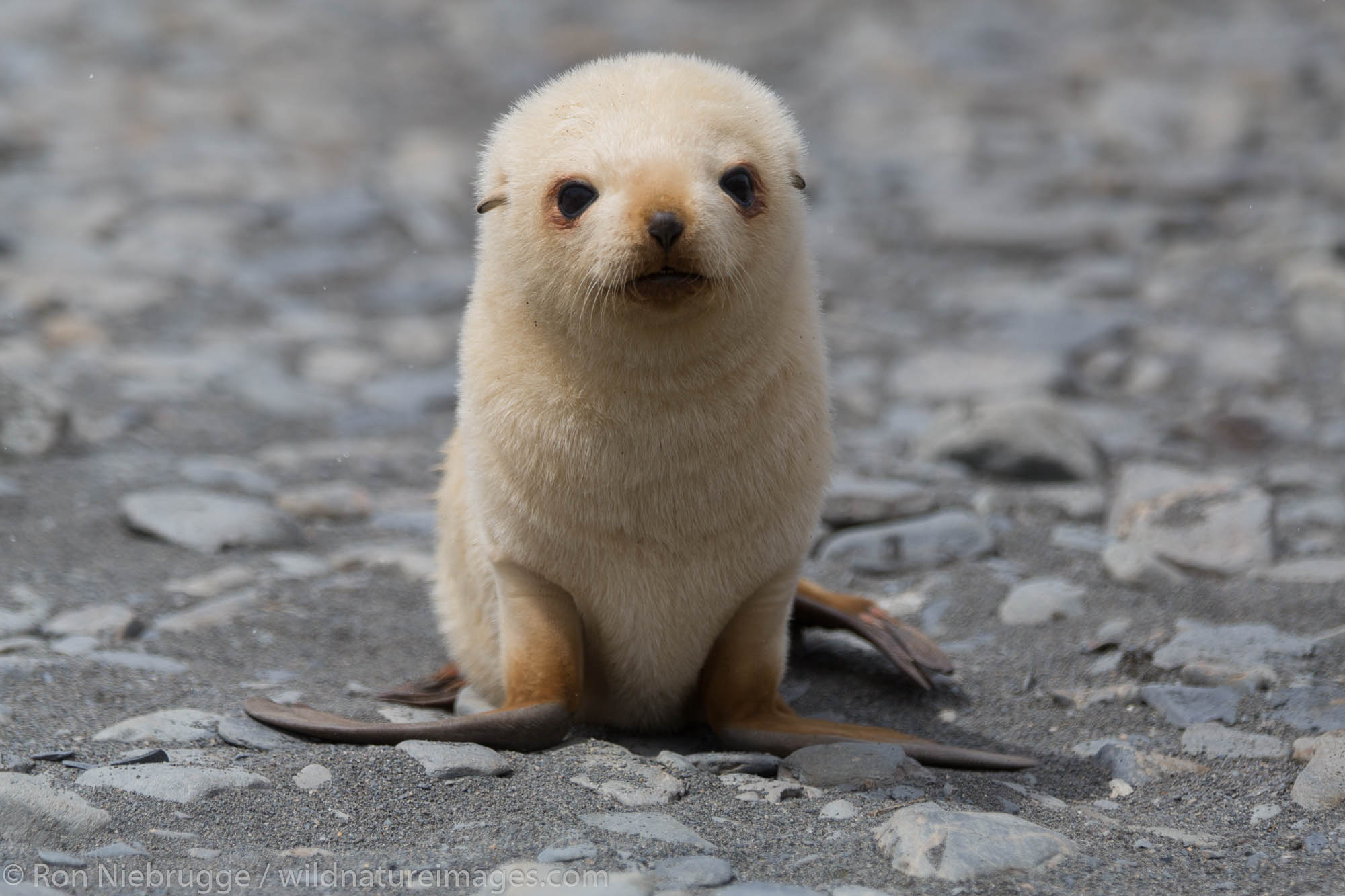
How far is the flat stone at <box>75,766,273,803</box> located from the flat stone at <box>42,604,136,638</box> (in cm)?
120

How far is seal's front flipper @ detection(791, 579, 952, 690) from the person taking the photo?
14.0 feet

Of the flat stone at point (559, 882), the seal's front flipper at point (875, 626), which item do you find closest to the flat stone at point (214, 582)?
the seal's front flipper at point (875, 626)

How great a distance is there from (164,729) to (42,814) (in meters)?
0.58

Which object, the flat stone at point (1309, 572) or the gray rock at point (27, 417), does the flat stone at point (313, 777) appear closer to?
the gray rock at point (27, 417)

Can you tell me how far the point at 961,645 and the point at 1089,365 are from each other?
3.56 metres

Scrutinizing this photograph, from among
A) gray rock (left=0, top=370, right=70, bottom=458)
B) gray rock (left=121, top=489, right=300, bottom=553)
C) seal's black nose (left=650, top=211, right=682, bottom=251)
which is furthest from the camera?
gray rock (left=0, top=370, right=70, bottom=458)

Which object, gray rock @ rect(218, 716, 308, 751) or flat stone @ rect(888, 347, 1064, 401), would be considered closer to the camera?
gray rock @ rect(218, 716, 308, 751)

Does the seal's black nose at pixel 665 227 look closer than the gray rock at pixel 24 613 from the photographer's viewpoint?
Yes

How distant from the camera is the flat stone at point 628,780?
3.33m

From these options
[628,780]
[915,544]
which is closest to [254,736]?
[628,780]

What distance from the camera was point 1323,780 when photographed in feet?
11.3

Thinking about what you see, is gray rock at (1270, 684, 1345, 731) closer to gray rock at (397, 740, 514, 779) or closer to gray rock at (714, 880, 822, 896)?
gray rock at (714, 880, 822, 896)

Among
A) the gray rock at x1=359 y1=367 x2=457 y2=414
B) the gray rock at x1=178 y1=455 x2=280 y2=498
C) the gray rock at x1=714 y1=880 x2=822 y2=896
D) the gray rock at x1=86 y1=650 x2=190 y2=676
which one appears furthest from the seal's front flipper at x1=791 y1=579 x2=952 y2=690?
the gray rock at x1=359 y1=367 x2=457 y2=414

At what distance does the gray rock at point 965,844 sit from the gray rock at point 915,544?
213 cm
